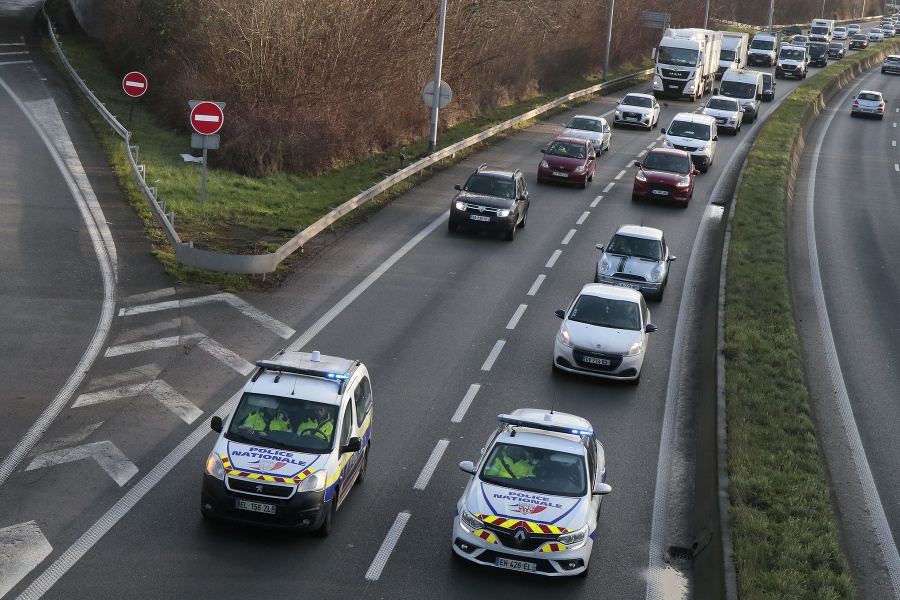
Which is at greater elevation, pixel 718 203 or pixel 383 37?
pixel 383 37

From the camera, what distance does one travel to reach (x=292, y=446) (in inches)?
498

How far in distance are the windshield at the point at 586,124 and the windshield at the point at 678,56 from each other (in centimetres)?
1603

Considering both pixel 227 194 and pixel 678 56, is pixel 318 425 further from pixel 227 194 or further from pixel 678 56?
pixel 678 56

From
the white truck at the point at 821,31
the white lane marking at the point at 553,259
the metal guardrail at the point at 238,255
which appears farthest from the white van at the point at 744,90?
the white truck at the point at 821,31

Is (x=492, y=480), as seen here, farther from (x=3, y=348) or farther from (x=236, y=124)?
(x=236, y=124)

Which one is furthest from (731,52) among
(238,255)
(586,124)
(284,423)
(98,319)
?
(284,423)

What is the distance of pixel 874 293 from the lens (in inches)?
1021

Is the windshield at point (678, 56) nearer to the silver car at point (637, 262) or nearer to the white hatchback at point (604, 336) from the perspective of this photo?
the silver car at point (637, 262)

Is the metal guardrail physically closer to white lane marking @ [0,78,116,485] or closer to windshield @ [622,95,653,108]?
white lane marking @ [0,78,116,485]

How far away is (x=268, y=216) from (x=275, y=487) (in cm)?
1536

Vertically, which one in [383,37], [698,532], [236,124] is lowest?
[698,532]

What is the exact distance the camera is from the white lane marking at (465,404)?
16.4 meters

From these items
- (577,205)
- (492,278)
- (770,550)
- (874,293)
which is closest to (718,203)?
(577,205)

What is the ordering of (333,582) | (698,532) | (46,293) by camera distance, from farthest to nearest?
1. (46,293)
2. (698,532)
3. (333,582)
